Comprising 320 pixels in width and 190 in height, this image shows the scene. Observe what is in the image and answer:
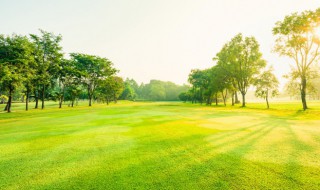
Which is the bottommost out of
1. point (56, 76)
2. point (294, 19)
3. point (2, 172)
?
point (2, 172)

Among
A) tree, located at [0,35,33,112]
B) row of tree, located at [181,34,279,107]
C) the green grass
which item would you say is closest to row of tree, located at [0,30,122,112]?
tree, located at [0,35,33,112]

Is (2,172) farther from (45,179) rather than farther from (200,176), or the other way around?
(200,176)

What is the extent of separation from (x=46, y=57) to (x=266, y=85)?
6579 centimetres

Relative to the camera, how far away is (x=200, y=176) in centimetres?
493

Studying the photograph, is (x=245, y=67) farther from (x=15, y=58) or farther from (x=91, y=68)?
(x=15, y=58)

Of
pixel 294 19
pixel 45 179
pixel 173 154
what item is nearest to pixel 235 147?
pixel 173 154

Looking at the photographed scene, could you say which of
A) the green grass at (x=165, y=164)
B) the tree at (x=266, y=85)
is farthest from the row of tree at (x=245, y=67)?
the green grass at (x=165, y=164)

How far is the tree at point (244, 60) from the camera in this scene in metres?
50.9

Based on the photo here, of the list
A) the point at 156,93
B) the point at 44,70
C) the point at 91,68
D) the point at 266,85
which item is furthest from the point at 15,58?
the point at 156,93

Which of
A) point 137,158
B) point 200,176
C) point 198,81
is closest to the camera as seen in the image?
point 200,176

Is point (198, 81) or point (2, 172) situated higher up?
point (198, 81)

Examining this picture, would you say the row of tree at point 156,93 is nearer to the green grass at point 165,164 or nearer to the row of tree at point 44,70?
the row of tree at point 44,70

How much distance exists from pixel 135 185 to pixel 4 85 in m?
44.3

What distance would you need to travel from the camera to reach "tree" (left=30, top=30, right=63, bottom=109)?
4550 centimetres
